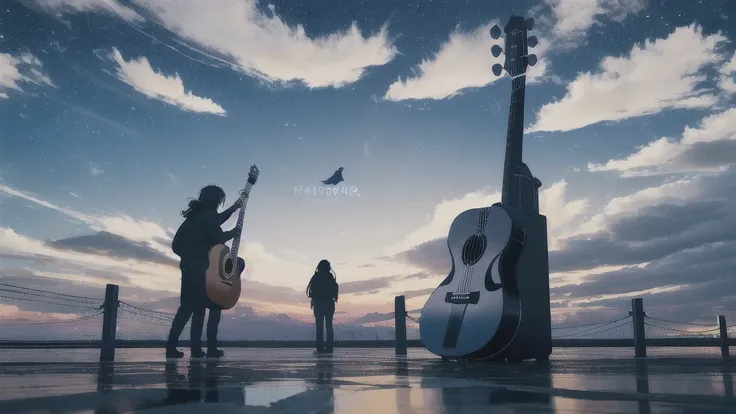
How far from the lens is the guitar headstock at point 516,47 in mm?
9094

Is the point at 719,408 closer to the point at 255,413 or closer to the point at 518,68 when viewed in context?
the point at 255,413

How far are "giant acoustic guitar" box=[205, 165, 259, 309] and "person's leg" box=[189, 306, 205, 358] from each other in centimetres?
27

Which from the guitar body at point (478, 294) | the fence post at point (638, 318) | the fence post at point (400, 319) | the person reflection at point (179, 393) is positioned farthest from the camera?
the fence post at point (400, 319)

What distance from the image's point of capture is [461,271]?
7.80 metres

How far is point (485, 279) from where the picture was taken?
7.42 meters

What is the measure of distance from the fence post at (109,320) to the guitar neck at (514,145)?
18.7ft

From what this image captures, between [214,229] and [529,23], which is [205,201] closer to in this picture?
[214,229]

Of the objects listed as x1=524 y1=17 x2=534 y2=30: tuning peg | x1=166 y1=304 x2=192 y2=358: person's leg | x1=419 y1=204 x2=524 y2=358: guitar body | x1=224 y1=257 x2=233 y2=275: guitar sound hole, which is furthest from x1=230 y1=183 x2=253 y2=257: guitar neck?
x1=524 y1=17 x2=534 y2=30: tuning peg

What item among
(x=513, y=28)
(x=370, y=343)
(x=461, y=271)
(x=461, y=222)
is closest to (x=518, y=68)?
(x=513, y=28)

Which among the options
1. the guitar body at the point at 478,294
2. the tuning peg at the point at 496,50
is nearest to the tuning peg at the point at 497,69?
the tuning peg at the point at 496,50

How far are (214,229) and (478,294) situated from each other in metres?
3.94

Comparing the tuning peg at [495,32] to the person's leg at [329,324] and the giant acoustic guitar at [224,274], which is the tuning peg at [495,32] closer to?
the giant acoustic guitar at [224,274]

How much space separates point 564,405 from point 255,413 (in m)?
1.21

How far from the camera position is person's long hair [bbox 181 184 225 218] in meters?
8.84
